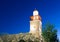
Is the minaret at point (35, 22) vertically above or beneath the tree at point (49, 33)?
above

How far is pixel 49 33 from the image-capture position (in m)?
40.8

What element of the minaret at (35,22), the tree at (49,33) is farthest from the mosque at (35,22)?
the tree at (49,33)

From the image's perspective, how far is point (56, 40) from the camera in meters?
40.4

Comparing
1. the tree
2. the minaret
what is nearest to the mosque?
the minaret

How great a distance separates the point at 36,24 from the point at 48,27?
20.2 m

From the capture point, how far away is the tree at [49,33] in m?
40.2

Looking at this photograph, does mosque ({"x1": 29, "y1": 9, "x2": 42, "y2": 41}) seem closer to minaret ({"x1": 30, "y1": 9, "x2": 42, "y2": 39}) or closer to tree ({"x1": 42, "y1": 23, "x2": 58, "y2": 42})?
minaret ({"x1": 30, "y1": 9, "x2": 42, "y2": 39})

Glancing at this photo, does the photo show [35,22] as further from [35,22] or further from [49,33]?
[49,33]

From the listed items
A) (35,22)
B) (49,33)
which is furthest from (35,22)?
(49,33)

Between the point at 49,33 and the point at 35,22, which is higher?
the point at 35,22

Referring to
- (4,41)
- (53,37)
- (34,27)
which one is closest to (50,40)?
(53,37)

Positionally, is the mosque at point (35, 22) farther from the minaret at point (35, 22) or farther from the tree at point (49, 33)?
the tree at point (49, 33)

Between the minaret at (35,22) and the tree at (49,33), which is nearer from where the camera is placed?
the tree at (49,33)

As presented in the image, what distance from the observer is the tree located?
40225 millimetres
